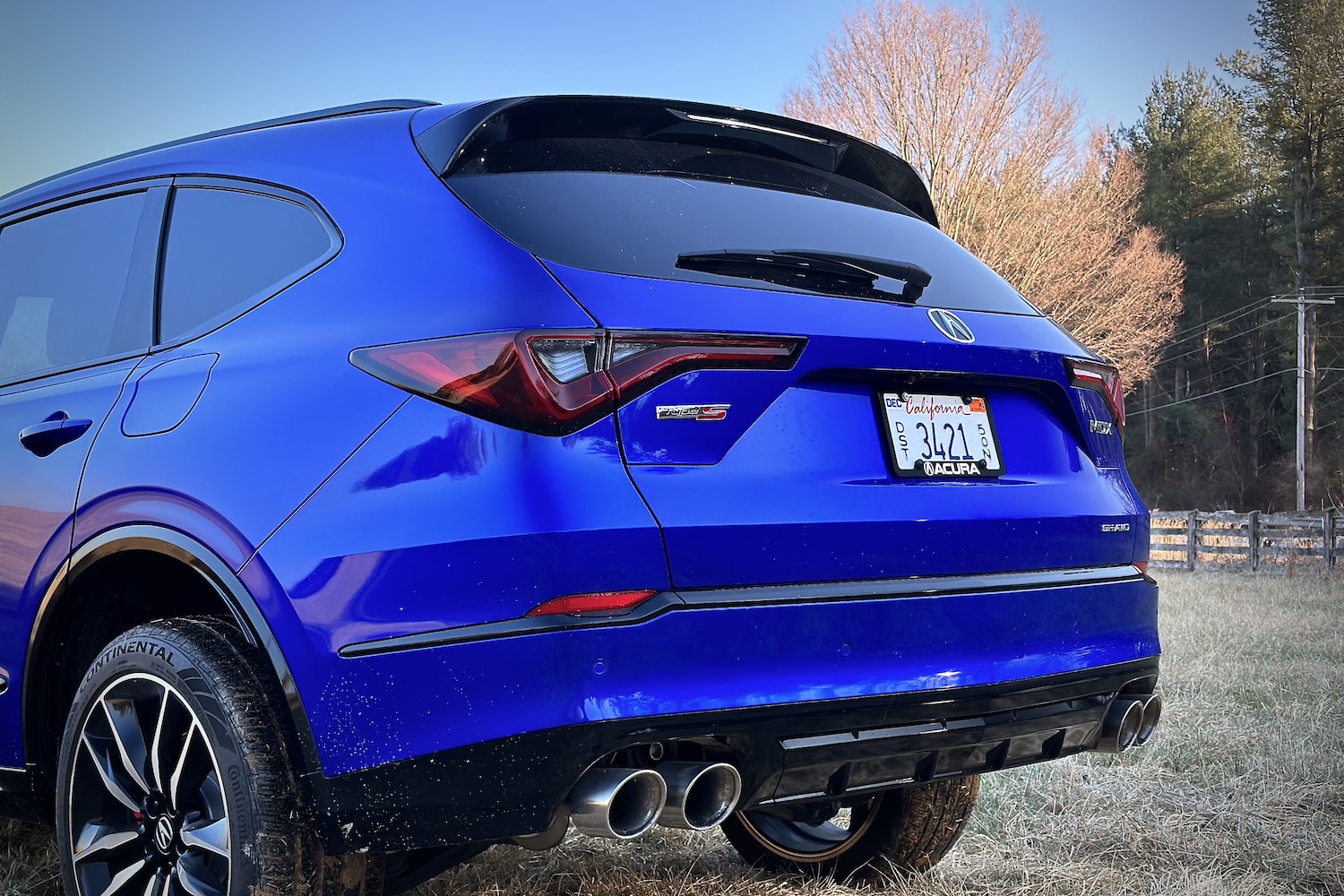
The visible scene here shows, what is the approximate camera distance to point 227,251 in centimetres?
283

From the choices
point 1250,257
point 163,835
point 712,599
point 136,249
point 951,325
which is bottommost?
point 163,835

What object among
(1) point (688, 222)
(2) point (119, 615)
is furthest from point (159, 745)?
(1) point (688, 222)

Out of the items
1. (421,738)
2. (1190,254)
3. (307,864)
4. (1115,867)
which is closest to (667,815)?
(421,738)

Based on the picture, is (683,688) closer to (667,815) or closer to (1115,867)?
(667,815)

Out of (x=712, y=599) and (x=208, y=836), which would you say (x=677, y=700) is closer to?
(x=712, y=599)

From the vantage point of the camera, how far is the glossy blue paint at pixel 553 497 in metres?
2.07

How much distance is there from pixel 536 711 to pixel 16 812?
1704 mm

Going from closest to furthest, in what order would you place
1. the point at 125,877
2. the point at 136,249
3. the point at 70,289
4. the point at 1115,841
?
1. the point at 125,877
2. the point at 136,249
3. the point at 70,289
4. the point at 1115,841

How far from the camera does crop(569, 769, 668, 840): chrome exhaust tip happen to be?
210 cm

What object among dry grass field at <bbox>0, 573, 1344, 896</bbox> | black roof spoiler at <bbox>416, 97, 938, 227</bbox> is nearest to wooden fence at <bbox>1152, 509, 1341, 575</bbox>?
dry grass field at <bbox>0, 573, 1344, 896</bbox>

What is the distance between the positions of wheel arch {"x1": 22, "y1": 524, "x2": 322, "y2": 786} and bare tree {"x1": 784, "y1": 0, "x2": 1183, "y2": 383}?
21014 mm

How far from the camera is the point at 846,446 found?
2355mm

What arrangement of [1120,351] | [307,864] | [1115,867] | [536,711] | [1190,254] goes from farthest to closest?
1. [1190,254]
2. [1120,351]
3. [1115,867]
4. [307,864]
5. [536,711]

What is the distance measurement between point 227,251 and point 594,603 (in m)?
1.33
